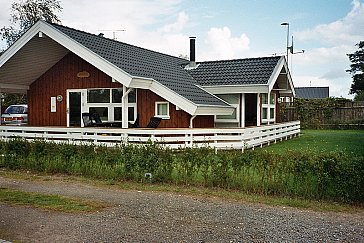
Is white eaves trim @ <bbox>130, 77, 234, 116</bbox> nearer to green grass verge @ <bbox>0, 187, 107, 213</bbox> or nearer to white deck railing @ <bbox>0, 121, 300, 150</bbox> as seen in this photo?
white deck railing @ <bbox>0, 121, 300, 150</bbox>

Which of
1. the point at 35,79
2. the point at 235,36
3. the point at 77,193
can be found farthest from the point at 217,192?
the point at 235,36

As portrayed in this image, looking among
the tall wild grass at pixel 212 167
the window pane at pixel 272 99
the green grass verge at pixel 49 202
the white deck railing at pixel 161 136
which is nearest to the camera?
the green grass verge at pixel 49 202

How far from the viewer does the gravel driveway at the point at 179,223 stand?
206 inches

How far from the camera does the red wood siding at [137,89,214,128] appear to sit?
51.8ft

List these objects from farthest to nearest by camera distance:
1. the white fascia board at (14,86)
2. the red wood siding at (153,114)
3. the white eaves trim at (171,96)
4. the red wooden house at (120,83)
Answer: the white fascia board at (14,86), the red wood siding at (153,114), the red wooden house at (120,83), the white eaves trim at (171,96)

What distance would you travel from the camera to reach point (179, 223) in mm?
5840

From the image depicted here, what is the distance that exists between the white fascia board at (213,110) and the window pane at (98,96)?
4535 millimetres

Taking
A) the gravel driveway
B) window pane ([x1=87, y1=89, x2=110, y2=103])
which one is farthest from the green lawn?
window pane ([x1=87, y1=89, x2=110, y2=103])

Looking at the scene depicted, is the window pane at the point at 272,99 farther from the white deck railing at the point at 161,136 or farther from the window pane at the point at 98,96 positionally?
the window pane at the point at 98,96

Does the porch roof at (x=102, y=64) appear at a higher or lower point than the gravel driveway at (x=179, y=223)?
higher

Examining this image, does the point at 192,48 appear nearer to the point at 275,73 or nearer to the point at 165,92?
the point at 275,73

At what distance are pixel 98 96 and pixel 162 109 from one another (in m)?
3.17

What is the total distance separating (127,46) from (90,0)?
126 inches

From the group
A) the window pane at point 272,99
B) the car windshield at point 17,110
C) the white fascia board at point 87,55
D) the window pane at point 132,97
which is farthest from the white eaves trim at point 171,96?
the car windshield at point 17,110
